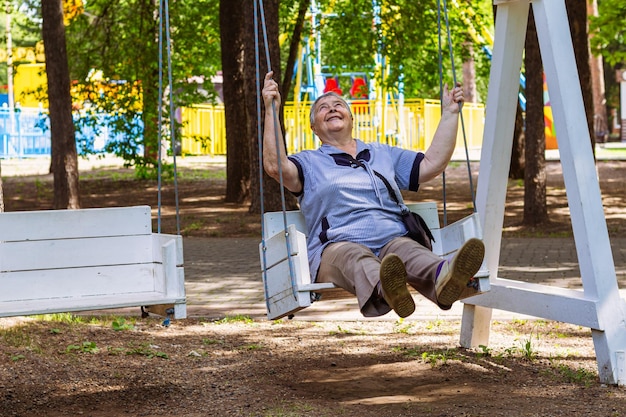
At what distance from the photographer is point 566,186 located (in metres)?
5.65

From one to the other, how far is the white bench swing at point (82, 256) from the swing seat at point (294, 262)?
18.3 inches

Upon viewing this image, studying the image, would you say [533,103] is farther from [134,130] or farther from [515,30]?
[134,130]

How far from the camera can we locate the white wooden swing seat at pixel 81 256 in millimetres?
5340

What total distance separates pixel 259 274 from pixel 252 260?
43.5 inches

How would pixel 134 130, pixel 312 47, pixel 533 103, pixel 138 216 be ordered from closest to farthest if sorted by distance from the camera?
pixel 138 216, pixel 533 103, pixel 134 130, pixel 312 47

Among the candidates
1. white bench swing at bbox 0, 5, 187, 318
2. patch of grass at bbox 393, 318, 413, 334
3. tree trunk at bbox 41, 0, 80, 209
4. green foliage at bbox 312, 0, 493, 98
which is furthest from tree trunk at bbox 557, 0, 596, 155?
white bench swing at bbox 0, 5, 187, 318

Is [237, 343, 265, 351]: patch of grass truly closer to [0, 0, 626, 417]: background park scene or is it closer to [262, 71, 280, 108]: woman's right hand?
[0, 0, 626, 417]: background park scene

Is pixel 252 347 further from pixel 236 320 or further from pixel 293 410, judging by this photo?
pixel 293 410

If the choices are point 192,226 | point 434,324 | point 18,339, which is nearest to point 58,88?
point 192,226

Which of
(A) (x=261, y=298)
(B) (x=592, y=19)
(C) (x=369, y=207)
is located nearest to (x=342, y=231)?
(C) (x=369, y=207)

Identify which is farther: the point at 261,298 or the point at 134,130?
the point at 134,130

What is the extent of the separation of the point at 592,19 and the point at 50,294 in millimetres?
13158

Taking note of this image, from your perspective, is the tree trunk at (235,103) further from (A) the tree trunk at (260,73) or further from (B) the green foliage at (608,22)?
(B) the green foliage at (608,22)

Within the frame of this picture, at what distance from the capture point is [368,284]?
4816mm
